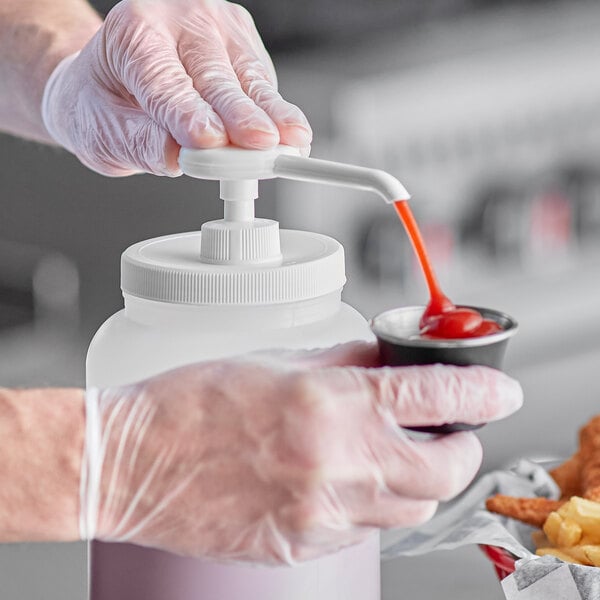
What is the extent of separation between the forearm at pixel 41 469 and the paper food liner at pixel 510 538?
0.37m

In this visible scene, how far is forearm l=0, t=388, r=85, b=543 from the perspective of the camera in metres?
0.58

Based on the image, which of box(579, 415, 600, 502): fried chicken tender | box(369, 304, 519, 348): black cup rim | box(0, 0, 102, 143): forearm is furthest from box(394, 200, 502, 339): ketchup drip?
box(0, 0, 102, 143): forearm

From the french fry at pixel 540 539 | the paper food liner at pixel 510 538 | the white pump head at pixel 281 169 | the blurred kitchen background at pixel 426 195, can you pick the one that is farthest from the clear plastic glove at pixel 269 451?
the blurred kitchen background at pixel 426 195

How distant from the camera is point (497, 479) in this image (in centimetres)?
104

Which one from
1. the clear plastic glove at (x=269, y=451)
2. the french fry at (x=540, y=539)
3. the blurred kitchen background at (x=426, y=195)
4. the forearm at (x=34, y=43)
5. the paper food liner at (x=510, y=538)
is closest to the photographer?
the clear plastic glove at (x=269, y=451)

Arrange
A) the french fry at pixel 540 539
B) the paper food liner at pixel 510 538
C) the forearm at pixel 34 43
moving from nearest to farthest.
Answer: the paper food liner at pixel 510 538 → the french fry at pixel 540 539 → the forearm at pixel 34 43

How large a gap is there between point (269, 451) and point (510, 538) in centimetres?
38

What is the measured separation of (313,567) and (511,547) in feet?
0.72

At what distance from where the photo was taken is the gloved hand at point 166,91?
71cm

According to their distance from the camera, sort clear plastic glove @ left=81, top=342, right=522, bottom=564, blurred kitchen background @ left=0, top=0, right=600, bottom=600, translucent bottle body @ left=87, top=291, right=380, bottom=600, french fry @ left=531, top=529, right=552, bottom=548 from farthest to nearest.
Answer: blurred kitchen background @ left=0, top=0, right=600, bottom=600 → french fry @ left=531, top=529, right=552, bottom=548 → translucent bottle body @ left=87, top=291, right=380, bottom=600 → clear plastic glove @ left=81, top=342, right=522, bottom=564

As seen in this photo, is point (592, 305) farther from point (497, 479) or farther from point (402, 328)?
point (402, 328)

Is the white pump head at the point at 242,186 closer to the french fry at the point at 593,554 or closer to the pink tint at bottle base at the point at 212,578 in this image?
the pink tint at bottle base at the point at 212,578

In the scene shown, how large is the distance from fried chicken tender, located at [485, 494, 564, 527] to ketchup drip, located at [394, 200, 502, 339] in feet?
1.18

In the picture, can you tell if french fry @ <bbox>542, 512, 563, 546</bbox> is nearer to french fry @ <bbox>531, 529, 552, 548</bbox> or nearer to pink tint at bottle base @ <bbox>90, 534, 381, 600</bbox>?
french fry @ <bbox>531, 529, 552, 548</bbox>
